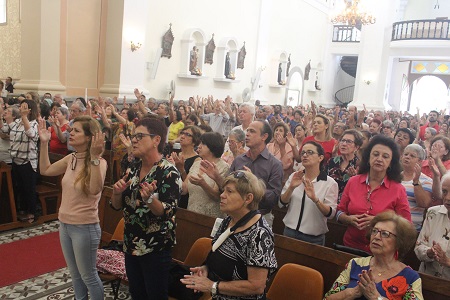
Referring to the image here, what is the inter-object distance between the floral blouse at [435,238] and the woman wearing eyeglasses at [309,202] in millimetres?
589

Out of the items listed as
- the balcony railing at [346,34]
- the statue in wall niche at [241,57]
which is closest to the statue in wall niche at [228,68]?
the statue in wall niche at [241,57]

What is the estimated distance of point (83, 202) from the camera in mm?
2590

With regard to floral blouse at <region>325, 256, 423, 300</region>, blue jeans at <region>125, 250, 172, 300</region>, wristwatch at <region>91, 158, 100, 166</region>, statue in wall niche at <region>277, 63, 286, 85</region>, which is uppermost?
statue in wall niche at <region>277, 63, 286, 85</region>

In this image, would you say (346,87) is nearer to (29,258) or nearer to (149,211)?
(29,258)

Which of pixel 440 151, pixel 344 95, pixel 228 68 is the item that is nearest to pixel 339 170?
pixel 440 151

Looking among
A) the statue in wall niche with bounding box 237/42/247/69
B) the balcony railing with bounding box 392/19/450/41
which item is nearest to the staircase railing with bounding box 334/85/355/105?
the balcony railing with bounding box 392/19/450/41

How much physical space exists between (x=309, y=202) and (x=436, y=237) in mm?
822

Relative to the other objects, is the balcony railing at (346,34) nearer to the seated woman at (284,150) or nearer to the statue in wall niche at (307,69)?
the statue in wall niche at (307,69)

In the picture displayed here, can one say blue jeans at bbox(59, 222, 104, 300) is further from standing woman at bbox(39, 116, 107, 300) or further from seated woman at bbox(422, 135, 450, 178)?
seated woman at bbox(422, 135, 450, 178)

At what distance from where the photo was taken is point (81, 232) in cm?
257

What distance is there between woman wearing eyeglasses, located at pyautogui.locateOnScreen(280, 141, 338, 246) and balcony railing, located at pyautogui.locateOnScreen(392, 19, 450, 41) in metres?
16.8

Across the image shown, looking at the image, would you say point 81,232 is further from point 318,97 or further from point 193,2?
point 318,97

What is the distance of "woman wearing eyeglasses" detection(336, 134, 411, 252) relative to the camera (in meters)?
2.82

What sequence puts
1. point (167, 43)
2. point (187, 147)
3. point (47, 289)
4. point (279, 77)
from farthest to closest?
point (279, 77) < point (167, 43) < point (187, 147) < point (47, 289)
